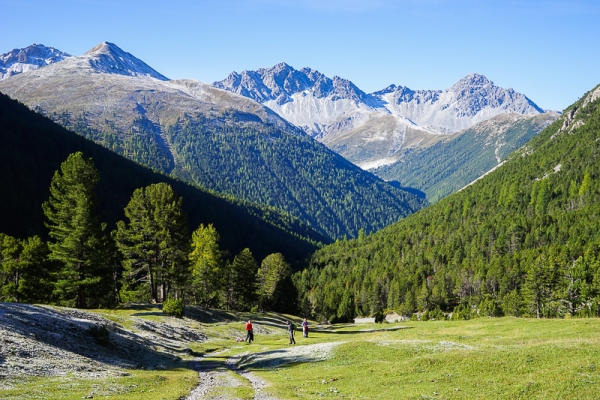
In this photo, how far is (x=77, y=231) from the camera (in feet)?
191

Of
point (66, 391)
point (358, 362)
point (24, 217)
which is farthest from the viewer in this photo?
point (24, 217)

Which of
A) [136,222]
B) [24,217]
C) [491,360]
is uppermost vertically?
[24,217]

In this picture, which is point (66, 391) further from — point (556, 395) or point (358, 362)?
point (556, 395)

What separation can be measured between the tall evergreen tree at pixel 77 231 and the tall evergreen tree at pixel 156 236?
10446 mm

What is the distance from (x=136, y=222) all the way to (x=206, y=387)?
162 feet

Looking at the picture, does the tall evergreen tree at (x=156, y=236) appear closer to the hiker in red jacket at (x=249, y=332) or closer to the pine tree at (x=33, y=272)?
the pine tree at (x=33, y=272)

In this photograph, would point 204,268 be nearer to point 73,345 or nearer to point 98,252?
point 98,252

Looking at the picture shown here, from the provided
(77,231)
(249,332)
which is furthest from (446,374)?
(77,231)

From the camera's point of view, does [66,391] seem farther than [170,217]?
No

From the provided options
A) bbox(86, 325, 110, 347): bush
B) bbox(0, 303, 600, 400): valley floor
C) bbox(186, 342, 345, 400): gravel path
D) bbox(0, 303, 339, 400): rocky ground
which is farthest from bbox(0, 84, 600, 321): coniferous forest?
bbox(186, 342, 345, 400): gravel path

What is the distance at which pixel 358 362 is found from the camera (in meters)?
35.9

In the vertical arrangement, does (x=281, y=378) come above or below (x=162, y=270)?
below

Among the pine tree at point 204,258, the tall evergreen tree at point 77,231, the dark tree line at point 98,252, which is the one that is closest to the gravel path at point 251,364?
the tall evergreen tree at point 77,231

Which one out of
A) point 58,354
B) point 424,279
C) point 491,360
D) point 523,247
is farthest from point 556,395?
point 523,247
